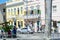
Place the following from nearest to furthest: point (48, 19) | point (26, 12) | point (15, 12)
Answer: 1. point (48, 19)
2. point (26, 12)
3. point (15, 12)

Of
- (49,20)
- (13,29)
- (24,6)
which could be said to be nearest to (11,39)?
(49,20)

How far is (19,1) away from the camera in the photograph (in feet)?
→ 208

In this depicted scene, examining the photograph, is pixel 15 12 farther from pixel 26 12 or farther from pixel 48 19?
pixel 48 19

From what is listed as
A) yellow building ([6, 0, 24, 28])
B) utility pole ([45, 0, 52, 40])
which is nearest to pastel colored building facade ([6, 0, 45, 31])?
yellow building ([6, 0, 24, 28])

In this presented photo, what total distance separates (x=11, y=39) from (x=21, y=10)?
146 ft

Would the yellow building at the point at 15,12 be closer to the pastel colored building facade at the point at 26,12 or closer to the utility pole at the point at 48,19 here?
the pastel colored building facade at the point at 26,12

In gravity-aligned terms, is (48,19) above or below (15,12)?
above

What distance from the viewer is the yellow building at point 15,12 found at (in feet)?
206

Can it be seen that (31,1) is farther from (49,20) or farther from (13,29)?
(49,20)

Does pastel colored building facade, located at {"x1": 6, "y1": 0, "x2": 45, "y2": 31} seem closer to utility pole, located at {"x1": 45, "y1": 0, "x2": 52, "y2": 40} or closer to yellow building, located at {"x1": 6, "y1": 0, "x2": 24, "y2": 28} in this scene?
yellow building, located at {"x1": 6, "y1": 0, "x2": 24, "y2": 28}

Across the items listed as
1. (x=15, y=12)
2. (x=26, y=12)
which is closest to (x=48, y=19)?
(x=26, y=12)

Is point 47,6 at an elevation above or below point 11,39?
above

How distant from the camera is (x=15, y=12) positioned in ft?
217

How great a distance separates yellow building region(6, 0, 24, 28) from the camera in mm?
62875
